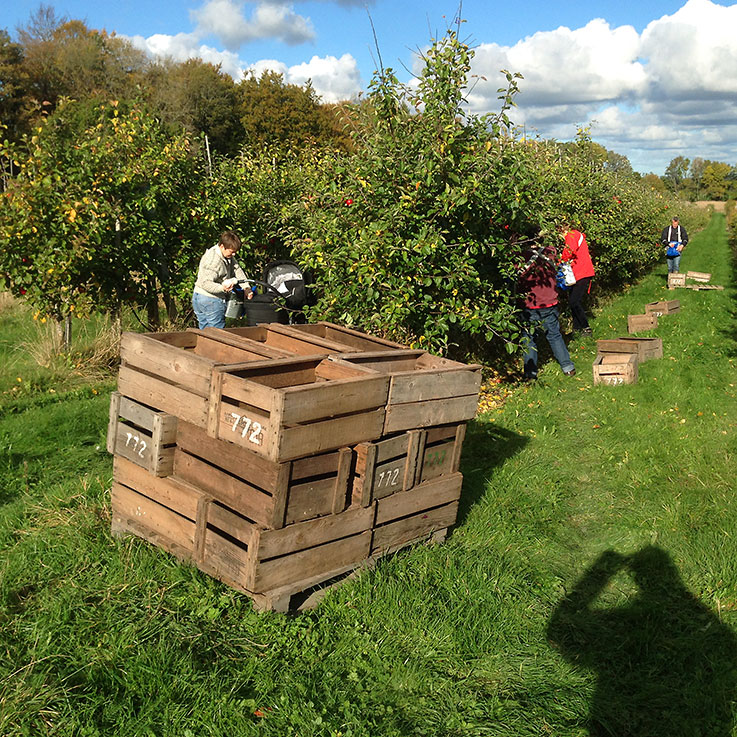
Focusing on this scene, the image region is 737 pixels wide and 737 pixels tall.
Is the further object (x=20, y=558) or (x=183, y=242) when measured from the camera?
(x=183, y=242)

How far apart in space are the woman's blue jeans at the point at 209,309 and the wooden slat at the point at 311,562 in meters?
4.53

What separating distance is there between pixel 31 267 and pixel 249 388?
571 cm

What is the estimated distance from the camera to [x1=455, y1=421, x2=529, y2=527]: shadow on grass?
18.6ft

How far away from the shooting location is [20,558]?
4172 mm

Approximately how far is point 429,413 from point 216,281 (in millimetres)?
4382

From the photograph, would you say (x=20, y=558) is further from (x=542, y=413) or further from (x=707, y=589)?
(x=542, y=413)

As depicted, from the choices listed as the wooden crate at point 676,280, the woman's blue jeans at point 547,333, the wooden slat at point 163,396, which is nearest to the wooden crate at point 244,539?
the wooden slat at point 163,396

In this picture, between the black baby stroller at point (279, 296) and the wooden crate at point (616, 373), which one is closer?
the black baby stroller at point (279, 296)

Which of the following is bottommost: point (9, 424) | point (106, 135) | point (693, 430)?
point (9, 424)

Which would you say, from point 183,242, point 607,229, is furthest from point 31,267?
point 607,229

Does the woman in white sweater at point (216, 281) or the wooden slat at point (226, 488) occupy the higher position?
the woman in white sweater at point (216, 281)

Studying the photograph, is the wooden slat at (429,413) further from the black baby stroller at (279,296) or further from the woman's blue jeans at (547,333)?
the woman's blue jeans at (547,333)

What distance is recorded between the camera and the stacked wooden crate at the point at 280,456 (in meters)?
3.57

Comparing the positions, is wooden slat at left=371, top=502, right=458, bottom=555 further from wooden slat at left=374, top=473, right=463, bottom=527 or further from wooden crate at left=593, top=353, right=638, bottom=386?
wooden crate at left=593, top=353, right=638, bottom=386
